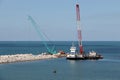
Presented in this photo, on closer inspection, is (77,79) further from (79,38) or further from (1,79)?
(79,38)

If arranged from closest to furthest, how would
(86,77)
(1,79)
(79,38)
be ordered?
(1,79) → (86,77) → (79,38)

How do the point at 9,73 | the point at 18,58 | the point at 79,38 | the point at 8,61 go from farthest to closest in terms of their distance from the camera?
1. the point at 79,38
2. the point at 18,58
3. the point at 8,61
4. the point at 9,73

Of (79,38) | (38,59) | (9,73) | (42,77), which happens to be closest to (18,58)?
(38,59)

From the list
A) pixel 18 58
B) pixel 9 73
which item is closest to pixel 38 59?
pixel 18 58

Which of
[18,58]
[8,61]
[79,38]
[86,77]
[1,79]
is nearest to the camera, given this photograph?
[1,79]

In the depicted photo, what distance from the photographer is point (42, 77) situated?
5488cm

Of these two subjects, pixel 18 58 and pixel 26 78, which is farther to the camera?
pixel 18 58

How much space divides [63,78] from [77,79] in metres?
1.87

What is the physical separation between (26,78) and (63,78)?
4845 millimetres

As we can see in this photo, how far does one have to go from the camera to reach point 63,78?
2131 inches

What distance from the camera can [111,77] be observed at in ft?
184

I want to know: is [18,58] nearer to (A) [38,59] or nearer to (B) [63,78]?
(A) [38,59]

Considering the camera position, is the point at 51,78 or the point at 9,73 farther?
the point at 9,73

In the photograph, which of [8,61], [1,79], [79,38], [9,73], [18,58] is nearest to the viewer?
[1,79]
